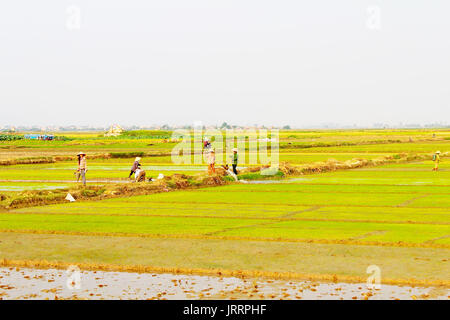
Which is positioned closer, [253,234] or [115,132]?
[253,234]

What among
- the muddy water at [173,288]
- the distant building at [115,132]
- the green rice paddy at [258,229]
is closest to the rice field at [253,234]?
the green rice paddy at [258,229]

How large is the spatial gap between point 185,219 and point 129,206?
4271 mm

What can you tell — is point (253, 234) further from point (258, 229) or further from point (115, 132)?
point (115, 132)

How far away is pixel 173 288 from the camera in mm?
10945

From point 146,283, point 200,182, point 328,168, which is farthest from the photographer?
point 328,168

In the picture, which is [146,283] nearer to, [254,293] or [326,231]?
[254,293]

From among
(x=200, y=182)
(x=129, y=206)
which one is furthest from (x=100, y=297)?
(x=200, y=182)

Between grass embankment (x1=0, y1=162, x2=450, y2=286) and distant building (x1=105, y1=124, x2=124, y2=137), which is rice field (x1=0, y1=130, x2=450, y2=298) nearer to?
grass embankment (x1=0, y1=162, x2=450, y2=286)

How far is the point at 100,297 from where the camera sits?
10320 mm

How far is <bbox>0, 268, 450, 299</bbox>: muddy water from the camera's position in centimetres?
1034

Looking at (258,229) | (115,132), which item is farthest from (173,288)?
(115,132)

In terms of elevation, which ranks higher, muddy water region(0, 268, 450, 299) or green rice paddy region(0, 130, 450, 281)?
muddy water region(0, 268, 450, 299)

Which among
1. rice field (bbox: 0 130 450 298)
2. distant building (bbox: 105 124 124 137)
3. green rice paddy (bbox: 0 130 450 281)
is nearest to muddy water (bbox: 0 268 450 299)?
rice field (bbox: 0 130 450 298)

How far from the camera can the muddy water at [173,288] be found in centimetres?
1034
